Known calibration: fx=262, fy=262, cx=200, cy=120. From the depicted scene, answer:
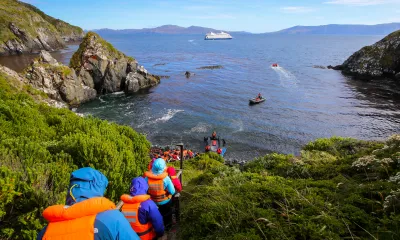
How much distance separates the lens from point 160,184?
6805mm

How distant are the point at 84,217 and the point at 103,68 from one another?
54.9 m

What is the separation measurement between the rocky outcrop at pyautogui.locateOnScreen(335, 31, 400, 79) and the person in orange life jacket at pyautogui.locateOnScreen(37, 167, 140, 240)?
8383 centimetres

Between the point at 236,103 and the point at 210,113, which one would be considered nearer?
the point at 210,113

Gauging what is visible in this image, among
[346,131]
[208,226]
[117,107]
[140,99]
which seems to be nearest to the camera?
[208,226]

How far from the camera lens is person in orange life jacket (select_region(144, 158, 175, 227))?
674 centimetres

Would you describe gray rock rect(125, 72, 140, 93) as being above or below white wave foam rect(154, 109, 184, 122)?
above

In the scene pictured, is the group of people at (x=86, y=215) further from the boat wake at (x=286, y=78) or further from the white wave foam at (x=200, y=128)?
the boat wake at (x=286, y=78)

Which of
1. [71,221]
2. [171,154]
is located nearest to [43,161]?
[71,221]

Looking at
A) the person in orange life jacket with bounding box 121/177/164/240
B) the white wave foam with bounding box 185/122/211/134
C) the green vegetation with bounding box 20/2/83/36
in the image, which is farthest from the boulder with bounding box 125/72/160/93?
the green vegetation with bounding box 20/2/83/36

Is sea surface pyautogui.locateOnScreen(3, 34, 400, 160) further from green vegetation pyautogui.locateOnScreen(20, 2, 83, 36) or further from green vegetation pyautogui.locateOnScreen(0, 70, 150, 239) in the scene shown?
green vegetation pyautogui.locateOnScreen(20, 2, 83, 36)

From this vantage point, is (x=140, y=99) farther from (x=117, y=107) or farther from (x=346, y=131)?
(x=346, y=131)

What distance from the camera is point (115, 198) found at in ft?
28.6

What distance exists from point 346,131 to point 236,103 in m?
18.7

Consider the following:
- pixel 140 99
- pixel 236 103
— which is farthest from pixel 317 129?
pixel 140 99
